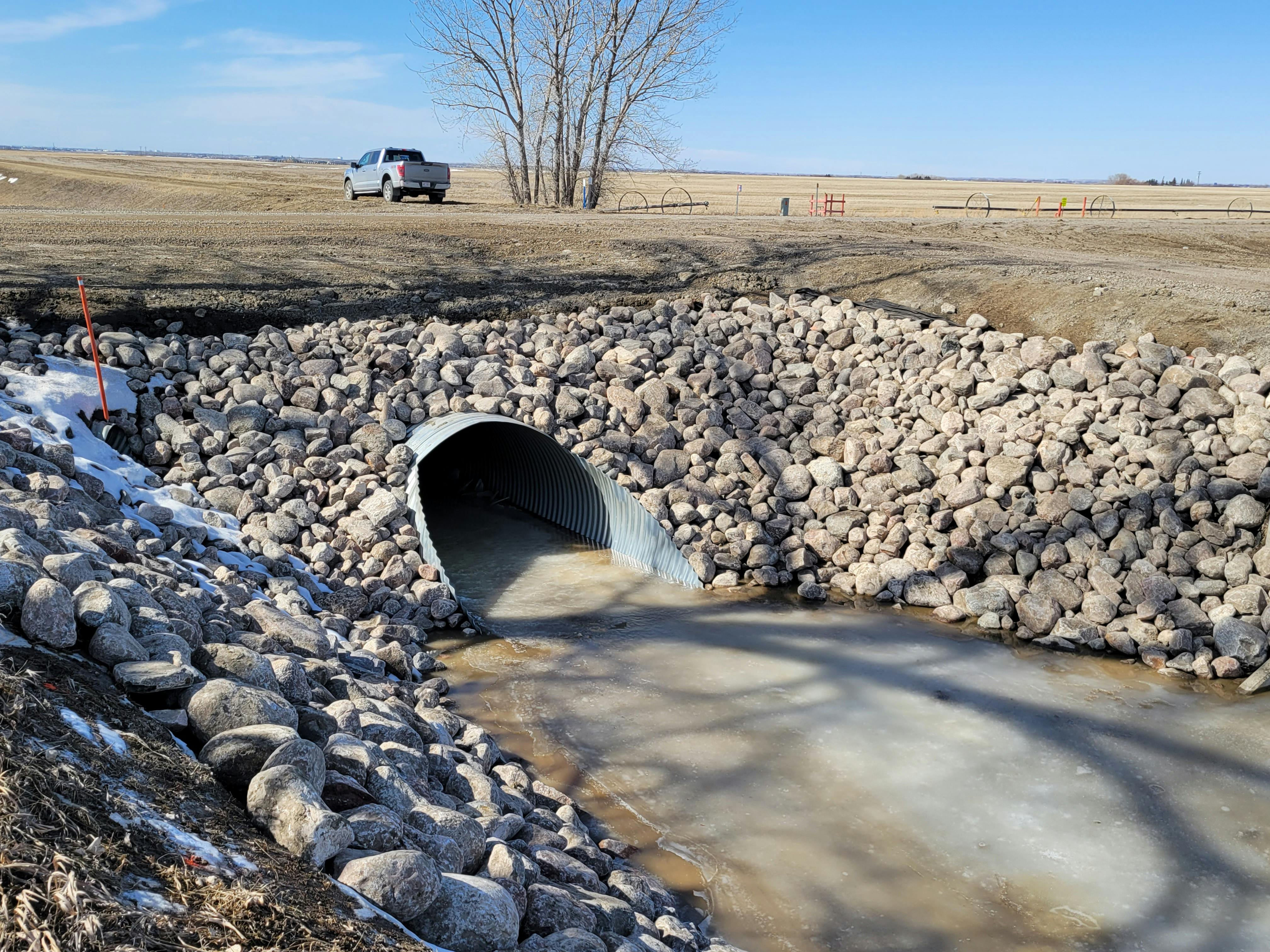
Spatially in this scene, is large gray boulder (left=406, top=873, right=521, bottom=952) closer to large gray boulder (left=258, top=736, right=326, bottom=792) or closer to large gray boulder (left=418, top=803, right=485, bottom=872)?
large gray boulder (left=418, top=803, right=485, bottom=872)

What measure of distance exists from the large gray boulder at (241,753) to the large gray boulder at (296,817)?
107 millimetres

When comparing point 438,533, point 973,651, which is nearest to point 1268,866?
point 973,651

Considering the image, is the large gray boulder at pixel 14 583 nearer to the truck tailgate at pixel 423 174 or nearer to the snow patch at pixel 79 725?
the snow patch at pixel 79 725

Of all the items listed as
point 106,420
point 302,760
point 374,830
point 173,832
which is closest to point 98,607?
point 302,760

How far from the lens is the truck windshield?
23016 millimetres

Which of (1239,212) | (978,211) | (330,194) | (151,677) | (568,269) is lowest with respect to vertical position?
(151,677)

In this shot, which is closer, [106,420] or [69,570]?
[69,570]

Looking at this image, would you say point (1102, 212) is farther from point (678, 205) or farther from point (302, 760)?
point (302, 760)

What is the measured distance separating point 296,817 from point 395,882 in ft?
1.27

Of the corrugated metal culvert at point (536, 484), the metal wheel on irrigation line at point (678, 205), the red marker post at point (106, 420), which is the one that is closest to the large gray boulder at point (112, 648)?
the corrugated metal culvert at point (536, 484)

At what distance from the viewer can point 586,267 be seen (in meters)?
13.4

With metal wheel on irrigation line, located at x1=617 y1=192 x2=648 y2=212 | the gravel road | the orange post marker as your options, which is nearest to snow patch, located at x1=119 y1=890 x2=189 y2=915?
the orange post marker

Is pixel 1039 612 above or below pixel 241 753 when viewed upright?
below

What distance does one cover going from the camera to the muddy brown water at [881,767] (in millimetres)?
4879
